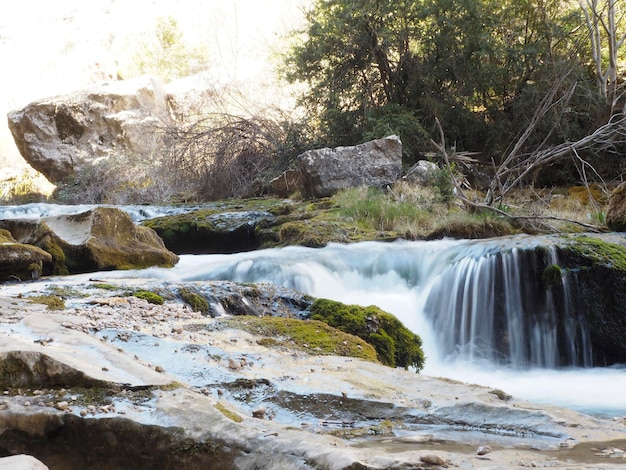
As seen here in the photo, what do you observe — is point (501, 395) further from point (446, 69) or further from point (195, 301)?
point (446, 69)

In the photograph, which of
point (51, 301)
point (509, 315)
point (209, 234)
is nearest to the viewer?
point (51, 301)

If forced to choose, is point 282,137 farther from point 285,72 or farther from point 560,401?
point 560,401

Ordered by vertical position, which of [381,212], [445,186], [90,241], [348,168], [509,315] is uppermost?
[348,168]

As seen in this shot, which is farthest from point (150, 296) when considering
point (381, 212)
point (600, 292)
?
point (381, 212)

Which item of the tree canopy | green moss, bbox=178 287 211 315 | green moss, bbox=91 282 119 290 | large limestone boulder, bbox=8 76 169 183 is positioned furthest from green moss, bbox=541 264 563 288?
large limestone boulder, bbox=8 76 169 183

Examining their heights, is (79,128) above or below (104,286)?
above

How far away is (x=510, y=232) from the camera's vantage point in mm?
9602

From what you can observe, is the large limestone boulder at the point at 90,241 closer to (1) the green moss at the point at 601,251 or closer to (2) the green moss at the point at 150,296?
(2) the green moss at the point at 150,296

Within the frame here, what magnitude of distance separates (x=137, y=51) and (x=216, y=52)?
3.66 m

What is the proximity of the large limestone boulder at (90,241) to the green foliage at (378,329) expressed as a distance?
3.45 metres

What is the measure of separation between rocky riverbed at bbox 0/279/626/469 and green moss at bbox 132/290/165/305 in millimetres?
1475

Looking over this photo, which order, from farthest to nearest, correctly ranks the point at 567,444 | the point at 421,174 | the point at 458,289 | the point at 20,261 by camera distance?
1. the point at 421,174
2. the point at 458,289
3. the point at 20,261
4. the point at 567,444

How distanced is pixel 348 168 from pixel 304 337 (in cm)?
877

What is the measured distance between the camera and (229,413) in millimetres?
2365
